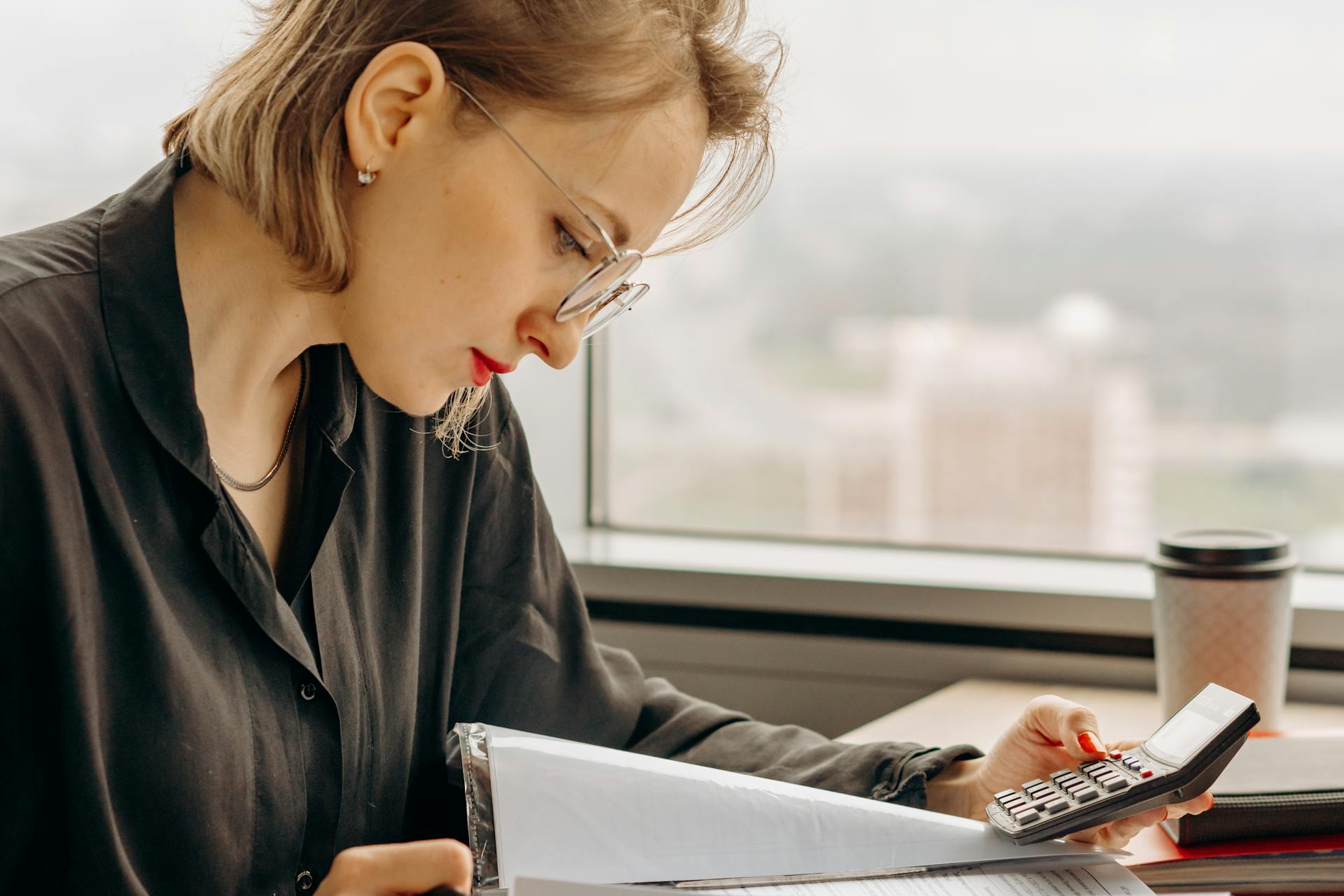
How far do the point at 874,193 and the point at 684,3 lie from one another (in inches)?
36.6

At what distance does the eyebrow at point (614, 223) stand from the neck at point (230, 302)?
20 centimetres

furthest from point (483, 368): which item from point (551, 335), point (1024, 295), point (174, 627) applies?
point (1024, 295)

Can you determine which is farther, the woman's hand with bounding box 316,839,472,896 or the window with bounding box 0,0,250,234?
the window with bounding box 0,0,250,234

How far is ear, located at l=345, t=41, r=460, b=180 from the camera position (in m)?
0.85

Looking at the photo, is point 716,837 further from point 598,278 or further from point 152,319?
point 152,319

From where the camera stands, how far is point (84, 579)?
2.66 feet

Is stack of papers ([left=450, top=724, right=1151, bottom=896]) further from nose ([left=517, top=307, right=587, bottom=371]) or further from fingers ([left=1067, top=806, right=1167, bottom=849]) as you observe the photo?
nose ([left=517, top=307, right=587, bottom=371])

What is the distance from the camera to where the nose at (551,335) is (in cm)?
95

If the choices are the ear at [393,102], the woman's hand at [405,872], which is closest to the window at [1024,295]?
the ear at [393,102]

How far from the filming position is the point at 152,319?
0.87m

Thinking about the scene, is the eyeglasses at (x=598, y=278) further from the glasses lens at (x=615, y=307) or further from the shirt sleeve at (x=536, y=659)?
the shirt sleeve at (x=536, y=659)

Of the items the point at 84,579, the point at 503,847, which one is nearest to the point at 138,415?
the point at 84,579

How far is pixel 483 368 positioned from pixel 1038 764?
51 cm

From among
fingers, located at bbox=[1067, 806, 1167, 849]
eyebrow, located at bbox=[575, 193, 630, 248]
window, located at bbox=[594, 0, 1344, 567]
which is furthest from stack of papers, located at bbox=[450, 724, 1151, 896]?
window, located at bbox=[594, 0, 1344, 567]
